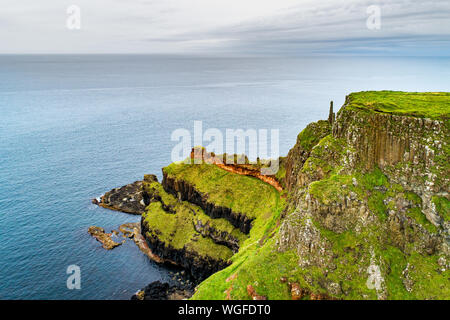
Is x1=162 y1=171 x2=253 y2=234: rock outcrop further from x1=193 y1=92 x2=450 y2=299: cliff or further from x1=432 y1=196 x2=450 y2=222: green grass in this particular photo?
x1=432 y1=196 x2=450 y2=222: green grass

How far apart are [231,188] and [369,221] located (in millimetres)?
37787

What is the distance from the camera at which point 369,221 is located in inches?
1738

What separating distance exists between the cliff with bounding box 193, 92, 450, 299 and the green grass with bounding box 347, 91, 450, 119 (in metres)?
0.22

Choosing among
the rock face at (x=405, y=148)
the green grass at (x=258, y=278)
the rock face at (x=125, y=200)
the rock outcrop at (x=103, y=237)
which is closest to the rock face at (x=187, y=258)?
the rock outcrop at (x=103, y=237)

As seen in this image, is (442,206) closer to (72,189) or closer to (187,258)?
(187,258)

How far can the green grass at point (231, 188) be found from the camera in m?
72.1

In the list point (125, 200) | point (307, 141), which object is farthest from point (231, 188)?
point (125, 200)

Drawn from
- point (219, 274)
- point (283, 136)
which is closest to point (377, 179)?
point (219, 274)

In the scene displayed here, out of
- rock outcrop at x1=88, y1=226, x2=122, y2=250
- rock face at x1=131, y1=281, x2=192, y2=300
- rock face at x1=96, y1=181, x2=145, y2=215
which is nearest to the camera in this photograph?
rock face at x1=131, y1=281, x2=192, y2=300

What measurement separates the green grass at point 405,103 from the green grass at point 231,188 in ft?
88.4

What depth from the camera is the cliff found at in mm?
41188

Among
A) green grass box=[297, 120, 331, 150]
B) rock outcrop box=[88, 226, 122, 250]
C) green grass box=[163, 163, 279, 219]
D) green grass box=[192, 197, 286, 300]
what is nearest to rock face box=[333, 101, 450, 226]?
green grass box=[297, 120, 331, 150]
